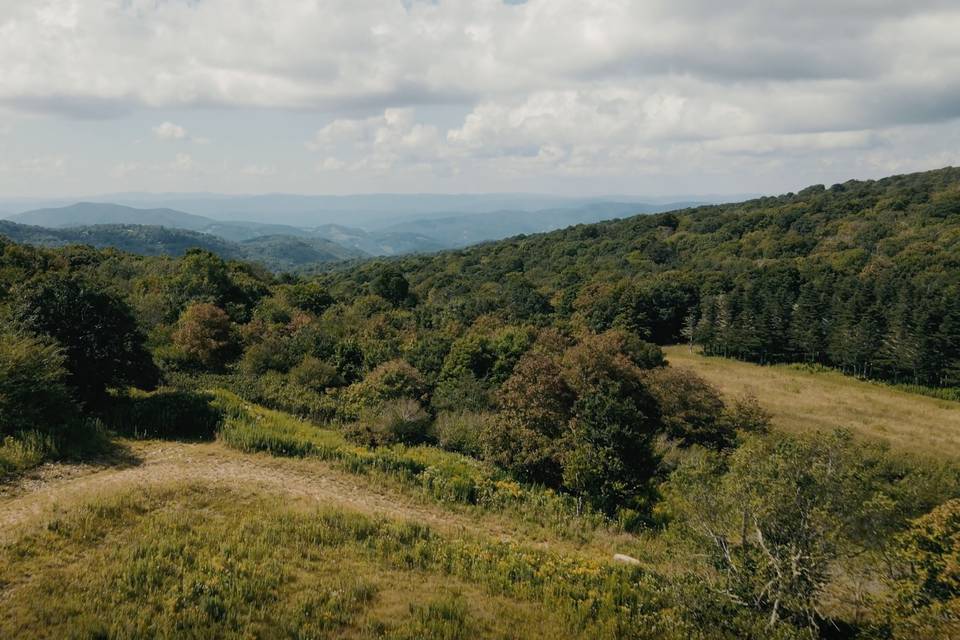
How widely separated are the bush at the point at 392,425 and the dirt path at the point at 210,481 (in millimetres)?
4173

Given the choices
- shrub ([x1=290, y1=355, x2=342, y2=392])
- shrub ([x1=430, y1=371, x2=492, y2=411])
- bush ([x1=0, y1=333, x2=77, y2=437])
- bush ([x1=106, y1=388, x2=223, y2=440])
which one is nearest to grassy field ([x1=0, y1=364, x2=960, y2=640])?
bush ([x1=106, y1=388, x2=223, y2=440])

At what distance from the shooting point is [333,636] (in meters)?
8.20

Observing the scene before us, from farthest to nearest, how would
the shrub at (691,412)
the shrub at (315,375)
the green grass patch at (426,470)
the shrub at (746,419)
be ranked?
the shrub at (315,375), the shrub at (746,419), the shrub at (691,412), the green grass patch at (426,470)

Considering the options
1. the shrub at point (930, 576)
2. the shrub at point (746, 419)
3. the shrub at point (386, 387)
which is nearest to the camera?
the shrub at point (930, 576)

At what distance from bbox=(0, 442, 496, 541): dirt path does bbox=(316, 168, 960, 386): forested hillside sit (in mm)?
28222

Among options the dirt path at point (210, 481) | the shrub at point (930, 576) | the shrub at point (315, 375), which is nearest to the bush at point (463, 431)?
the dirt path at point (210, 481)

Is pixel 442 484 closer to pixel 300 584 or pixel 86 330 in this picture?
pixel 300 584

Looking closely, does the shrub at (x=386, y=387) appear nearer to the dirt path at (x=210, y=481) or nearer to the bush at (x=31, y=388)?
the dirt path at (x=210, y=481)

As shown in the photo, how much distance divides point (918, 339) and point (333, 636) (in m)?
47.1

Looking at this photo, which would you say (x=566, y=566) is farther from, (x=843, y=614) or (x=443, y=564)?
(x=843, y=614)

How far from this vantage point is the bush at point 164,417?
16.9m

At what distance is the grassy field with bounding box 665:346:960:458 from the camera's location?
29.6 m

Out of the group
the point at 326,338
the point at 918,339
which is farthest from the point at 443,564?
the point at 918,339

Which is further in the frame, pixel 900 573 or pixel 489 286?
pixel 489 286
